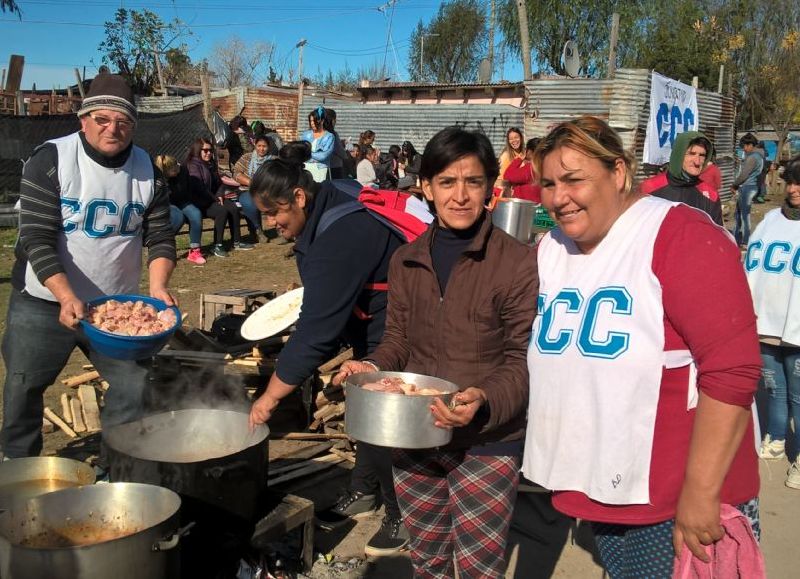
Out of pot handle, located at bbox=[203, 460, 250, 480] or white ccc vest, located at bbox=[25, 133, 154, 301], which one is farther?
white ccc vest, located at bbox=[25, 133, 154, 301]

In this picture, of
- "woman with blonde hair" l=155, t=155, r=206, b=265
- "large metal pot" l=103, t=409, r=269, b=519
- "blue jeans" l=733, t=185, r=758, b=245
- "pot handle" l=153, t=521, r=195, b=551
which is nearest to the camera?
"pot handle" l=153, t=521, r=195, b=551

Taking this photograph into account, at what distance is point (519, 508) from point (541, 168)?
9.79 feet

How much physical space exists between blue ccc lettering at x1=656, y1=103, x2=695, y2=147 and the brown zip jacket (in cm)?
1443

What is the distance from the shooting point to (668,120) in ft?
52.7

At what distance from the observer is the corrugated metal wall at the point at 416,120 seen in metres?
18.7

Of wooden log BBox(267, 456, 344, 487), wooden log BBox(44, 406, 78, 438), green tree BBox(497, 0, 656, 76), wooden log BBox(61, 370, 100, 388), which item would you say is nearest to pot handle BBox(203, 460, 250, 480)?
wooden log BBox(267, 456, 344, 487)

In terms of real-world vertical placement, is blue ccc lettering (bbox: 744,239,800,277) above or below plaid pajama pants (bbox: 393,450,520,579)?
above

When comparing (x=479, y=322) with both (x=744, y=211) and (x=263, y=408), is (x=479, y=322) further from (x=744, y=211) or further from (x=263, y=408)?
(x=744, y=211)

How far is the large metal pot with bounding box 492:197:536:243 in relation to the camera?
660 centimetres

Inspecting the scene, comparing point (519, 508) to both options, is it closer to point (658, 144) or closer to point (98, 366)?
point (98, 366)

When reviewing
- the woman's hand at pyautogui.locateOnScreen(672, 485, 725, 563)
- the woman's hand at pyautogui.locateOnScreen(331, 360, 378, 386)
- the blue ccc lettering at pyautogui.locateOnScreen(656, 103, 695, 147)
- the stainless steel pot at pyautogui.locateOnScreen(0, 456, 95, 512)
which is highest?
the blue ccc lettering at pyautogui.locateOnScreen(656, 103, 695, 147)

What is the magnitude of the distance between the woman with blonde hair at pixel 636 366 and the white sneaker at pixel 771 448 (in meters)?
3.79

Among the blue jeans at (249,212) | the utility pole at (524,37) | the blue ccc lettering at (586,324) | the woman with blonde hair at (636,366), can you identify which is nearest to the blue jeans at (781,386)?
the woman with blonde hair at (636,366)

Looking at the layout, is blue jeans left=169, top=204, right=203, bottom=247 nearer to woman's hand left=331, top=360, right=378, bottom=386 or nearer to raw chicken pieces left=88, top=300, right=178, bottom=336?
raw chicken pieces left=88, top=300, right=178, bottom=336
